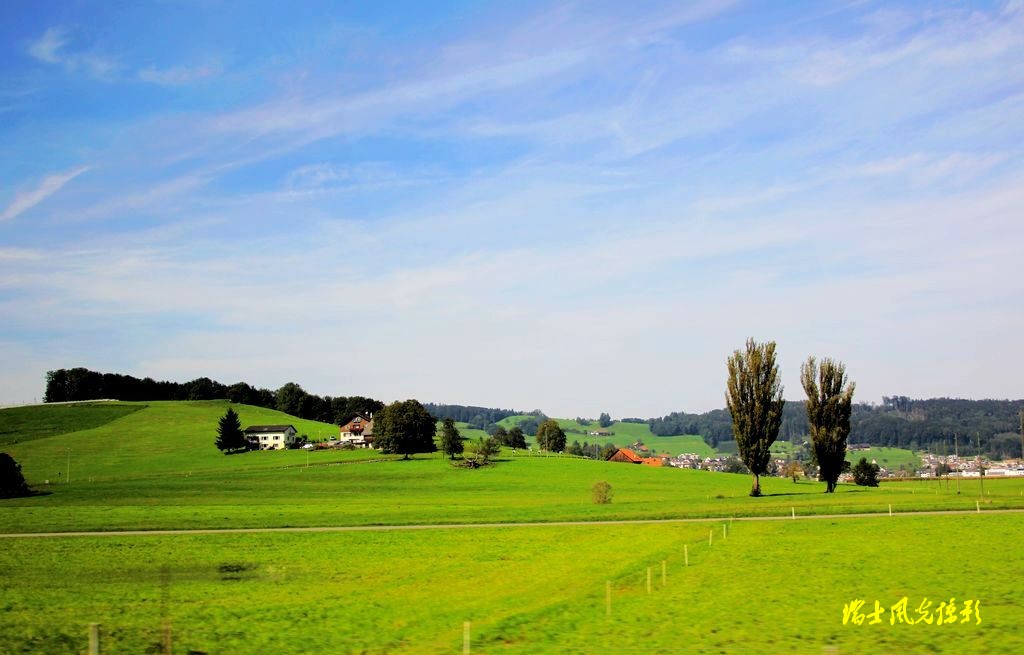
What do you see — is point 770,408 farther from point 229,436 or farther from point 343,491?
point 229,436

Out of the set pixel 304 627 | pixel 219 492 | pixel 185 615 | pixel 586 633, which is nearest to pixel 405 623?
pixel 304 627

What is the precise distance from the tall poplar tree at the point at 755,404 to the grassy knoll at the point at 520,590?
40138mm

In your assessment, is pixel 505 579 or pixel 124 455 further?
pixel 124 455

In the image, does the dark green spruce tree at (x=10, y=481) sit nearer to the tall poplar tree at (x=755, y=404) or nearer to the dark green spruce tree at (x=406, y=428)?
the dark green spruce tree at (x=406, y=428)

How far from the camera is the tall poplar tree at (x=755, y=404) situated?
327 feet

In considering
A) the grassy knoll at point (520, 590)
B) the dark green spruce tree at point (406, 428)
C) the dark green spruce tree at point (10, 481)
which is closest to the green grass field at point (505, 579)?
the grassy knoll at point (520, 590)

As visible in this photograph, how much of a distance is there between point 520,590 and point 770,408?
7107cm

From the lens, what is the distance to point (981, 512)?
68.6 meters

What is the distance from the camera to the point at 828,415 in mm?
106750

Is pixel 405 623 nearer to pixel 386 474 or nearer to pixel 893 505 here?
pixel 893 505

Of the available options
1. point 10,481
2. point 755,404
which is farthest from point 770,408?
point 10,481

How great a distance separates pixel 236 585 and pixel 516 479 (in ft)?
315

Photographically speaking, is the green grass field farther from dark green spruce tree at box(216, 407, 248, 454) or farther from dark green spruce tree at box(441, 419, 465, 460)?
dark green spruce tree at box(216, 407, 248, 454)

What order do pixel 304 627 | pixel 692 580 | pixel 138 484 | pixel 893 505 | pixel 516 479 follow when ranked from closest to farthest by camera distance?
pixel 304 627 → pixel 692 580 → pixel 893 505 → pixel 138 484 → pixel 516 479
